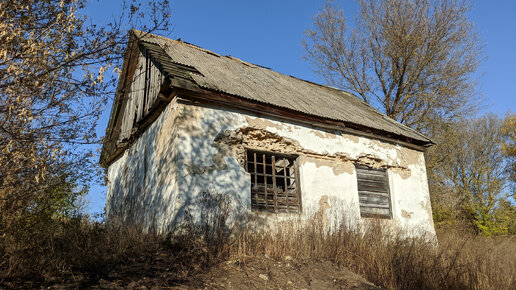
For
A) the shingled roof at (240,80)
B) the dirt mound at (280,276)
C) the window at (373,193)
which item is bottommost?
the dirt mound at (280,276)

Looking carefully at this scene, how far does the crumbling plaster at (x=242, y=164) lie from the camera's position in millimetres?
6922

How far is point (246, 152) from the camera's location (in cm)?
764

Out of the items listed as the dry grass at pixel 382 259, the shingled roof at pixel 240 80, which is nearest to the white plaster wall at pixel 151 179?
the shingled roof at pixel 240 80

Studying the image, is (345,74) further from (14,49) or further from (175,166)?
(14,49)

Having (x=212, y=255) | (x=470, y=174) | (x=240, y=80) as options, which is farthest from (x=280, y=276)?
(x=470, y=174)

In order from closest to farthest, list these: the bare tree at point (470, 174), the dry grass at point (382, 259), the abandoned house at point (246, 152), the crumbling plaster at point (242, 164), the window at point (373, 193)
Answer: the dry grass at point (382, 259) < the crumbling plaster at point (242, 164) < the abandoned house at point (246, 152) < the window at point (373, 193) < the bare tree at point (470, 174)

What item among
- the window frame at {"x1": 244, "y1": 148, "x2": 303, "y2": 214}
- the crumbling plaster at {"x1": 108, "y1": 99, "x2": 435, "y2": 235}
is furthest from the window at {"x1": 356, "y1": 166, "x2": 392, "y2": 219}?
Answer: the window frame at {"x1": 244, "y1": 148, "x2": 303, "y2": 214}

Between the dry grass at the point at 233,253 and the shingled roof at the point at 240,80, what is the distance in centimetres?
280

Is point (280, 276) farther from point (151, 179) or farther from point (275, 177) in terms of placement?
point (151, 179)

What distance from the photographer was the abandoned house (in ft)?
23.2

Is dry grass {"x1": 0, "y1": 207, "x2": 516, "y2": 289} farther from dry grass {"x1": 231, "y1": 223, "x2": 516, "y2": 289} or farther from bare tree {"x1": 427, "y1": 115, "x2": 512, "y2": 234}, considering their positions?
bare tree {"x1": 427, "y1": 115, "x2": 512, "y2": 234}

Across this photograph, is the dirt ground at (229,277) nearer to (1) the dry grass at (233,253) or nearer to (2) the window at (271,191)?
(1) the dry grass at (233,253)

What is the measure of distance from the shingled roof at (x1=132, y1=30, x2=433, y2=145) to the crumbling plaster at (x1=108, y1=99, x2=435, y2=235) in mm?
409

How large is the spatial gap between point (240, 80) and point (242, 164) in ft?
9.24
